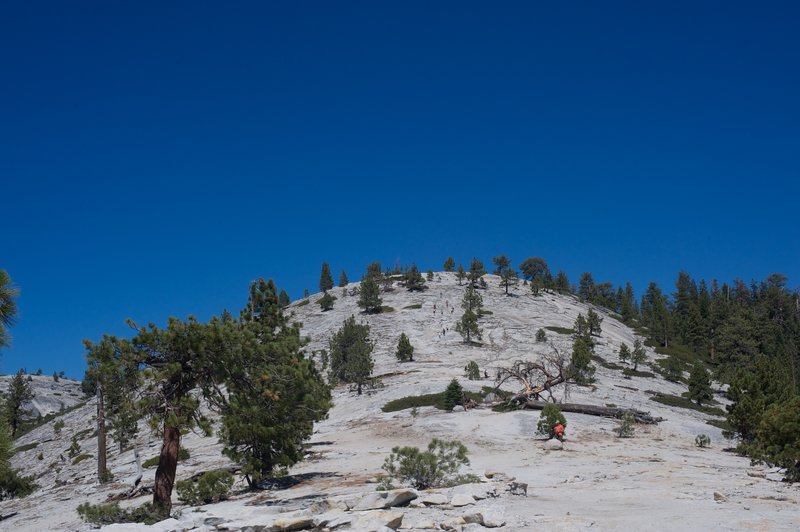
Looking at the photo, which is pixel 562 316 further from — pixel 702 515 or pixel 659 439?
pixel 702 515

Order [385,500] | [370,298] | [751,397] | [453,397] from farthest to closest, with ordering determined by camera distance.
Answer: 1. [370,298]
2. [453,397]
3. [751,397]
4. [385,500]

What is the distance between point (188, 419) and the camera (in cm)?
1429

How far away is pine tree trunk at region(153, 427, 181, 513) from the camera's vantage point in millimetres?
14656

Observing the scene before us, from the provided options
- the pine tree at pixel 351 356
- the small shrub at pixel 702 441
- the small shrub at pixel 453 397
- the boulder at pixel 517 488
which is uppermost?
the pine tree at pixel 351 356

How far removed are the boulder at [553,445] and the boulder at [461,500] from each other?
42.8 ft

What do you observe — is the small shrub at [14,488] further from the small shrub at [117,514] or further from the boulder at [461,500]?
the boulder at [461,500]

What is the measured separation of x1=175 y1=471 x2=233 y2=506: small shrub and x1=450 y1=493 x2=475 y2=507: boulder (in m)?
7.94

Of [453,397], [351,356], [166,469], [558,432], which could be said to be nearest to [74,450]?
[351,356]

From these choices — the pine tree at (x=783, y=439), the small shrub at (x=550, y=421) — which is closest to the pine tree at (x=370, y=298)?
the small shrub at (x=550, y=421)

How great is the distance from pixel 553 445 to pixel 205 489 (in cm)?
1520

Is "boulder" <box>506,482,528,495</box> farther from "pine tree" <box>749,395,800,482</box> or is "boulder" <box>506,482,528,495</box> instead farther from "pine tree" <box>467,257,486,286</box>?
"pine tree" <box>467,257,486,286</box>

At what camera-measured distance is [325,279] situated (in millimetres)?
126500

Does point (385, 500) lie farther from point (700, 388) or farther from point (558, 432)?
point (700, 388)

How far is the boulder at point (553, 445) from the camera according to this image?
945 inches
